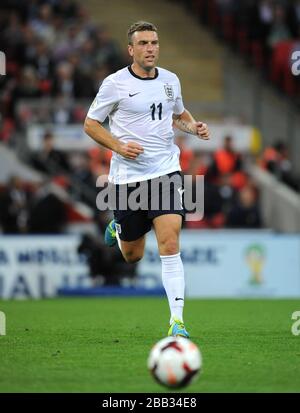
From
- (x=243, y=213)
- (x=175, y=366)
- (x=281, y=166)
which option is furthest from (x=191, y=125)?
(x=281, y=166)

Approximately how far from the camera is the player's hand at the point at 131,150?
979cm

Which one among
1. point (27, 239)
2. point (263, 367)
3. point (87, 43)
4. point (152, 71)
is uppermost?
point (87, 43)

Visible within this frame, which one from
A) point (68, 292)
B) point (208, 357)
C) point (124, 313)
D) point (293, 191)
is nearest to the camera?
point (208, 357)

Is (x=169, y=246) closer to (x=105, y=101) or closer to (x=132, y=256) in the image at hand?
(x=132, y=256)

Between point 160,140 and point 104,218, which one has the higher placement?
point 104,218

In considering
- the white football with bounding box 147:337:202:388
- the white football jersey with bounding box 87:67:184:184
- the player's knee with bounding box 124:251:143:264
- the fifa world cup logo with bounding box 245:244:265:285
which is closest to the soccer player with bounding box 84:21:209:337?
the white football jersey with bounding box 87:67:184:184

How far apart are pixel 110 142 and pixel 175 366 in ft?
10.5

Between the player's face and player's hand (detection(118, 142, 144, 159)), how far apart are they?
0.77 m

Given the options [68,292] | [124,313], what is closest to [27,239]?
[68,292]

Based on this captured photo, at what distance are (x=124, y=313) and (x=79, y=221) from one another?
6.99 meters

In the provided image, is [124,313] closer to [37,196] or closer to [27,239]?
[27,239]

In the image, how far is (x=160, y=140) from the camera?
1018 cm

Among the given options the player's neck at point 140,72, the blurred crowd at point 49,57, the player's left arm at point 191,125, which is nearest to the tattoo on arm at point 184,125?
the player's left arm at point 191,125

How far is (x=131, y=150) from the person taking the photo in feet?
32.1
